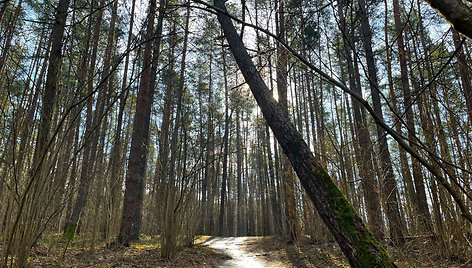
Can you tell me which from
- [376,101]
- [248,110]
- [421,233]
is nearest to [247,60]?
[421,233]

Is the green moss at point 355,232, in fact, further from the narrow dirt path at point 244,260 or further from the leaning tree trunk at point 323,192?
the narrow dirt path at point 244,260

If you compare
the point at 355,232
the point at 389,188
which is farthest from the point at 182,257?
the point at 389,188

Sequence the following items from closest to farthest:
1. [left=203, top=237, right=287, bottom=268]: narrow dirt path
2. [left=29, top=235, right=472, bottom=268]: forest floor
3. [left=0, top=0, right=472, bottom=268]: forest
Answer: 1. [left=0, top=0, right=472, bottom=268]: forest
2. [left=29, top=235, right=472, bottom=268]: forest floor
3. [left=203, top=237, right=287, bottom=268]: narrow dirt path

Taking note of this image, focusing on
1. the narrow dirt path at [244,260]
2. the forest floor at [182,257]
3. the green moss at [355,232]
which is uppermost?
the green moss at [355,232]

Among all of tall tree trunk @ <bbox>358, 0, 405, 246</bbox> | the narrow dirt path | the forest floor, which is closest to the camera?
tall tree trunk @ <bbox>358, 0, 405, 246</bbox>

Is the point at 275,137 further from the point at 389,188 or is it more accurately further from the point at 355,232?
the point at 389,188

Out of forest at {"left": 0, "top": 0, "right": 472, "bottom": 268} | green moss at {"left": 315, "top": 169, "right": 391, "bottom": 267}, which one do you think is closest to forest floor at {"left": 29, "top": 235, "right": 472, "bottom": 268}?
forest at {"left": 0, "top": 0, "right": 472, "bottom": 268}

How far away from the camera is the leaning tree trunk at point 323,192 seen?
223cm

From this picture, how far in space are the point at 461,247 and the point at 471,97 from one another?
211 cm

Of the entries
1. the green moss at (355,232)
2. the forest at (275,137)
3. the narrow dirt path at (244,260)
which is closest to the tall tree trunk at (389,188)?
the forest at (275,137)

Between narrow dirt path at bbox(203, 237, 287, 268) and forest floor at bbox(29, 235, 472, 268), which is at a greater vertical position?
forest floor at bbox(29, 235, 472, 268)

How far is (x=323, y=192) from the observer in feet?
8.70

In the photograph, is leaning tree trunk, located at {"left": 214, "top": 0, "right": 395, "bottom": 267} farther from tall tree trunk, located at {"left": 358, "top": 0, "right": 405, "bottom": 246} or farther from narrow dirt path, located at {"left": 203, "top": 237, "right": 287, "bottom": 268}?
narrow dirt path, located at {"left": 203, "top": 237, "right": 287, "bottom": 268}

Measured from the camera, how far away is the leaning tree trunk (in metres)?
2.23
